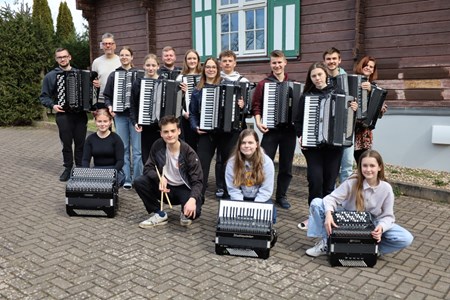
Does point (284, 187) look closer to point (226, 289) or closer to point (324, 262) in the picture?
point (324, 262)

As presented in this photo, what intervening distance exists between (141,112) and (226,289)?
2995 mm

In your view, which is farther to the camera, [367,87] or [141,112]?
[141,112]

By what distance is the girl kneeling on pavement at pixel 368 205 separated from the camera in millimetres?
3961

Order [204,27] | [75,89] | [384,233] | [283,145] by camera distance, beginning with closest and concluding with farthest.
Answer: [384,233]
[283,145]
[75,89]
[204,27]

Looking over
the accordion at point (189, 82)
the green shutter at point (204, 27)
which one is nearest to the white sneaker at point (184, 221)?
the accordion at point (189, 82)

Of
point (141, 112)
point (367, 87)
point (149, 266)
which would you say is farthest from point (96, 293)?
point (367, 87)

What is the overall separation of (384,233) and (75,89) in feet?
15.8

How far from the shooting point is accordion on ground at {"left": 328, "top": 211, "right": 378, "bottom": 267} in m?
3.86

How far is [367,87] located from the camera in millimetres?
5305

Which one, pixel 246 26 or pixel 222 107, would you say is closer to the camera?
pixel 222 107

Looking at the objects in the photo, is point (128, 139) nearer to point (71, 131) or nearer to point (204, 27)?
point (71, 131)

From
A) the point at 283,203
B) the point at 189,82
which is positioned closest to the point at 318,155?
the point at 283,203

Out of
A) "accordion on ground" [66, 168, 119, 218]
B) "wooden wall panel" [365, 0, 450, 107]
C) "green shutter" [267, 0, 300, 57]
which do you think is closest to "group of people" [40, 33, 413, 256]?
"accordion on ground" [66, 168, 119, 218]

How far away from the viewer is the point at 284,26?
29.7 feet
